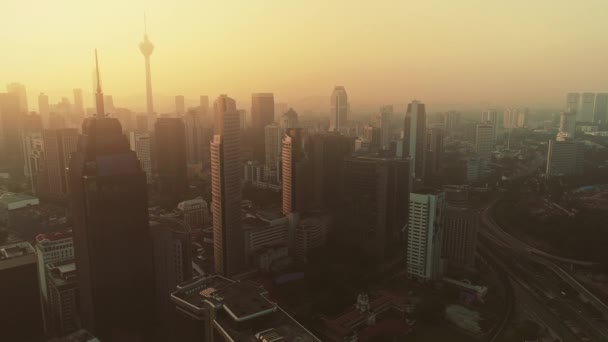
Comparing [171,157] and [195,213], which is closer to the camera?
[195,213]

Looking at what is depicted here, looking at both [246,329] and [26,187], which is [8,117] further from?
[246,329]

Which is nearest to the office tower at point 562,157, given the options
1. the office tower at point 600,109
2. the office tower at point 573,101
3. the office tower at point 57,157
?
the office tower at point 573,101

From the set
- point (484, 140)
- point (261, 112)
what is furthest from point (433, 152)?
point (261, 112)

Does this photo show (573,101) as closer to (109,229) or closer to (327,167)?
(327,167)

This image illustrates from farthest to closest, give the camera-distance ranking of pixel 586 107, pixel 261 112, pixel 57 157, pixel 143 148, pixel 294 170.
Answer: pixel 586 107 < pixel 261 112 < pixel 143 148 < pixel 57 157 < pixel 294 170

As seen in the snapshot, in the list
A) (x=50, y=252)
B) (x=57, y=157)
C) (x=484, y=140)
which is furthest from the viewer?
(x=484, y=140)

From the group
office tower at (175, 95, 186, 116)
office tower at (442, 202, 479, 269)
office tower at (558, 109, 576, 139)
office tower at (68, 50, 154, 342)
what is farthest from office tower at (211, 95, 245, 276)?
office tower at (558, 109, 576, 139)

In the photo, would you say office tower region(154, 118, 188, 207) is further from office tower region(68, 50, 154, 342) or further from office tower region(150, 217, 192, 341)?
office tower region(68, 50, 154, 342)
